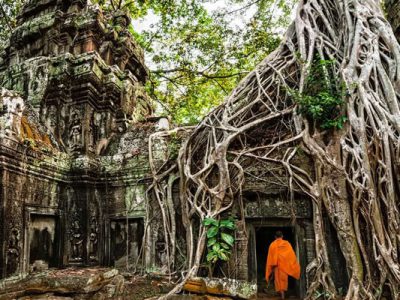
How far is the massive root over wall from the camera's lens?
4.06m

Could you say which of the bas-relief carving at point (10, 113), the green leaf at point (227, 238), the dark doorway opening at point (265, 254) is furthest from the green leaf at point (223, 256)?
the bas-relief carving at point (10, 113)

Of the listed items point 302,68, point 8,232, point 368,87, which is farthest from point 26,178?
point 368,87

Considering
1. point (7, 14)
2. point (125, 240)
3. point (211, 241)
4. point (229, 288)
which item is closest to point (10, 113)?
point (125, 240)

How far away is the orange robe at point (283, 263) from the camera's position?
4520 mm

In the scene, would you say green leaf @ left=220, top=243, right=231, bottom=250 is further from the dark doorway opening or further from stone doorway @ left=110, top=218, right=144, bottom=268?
stone doorway @ left=110, top=218, right=144, bottom=268

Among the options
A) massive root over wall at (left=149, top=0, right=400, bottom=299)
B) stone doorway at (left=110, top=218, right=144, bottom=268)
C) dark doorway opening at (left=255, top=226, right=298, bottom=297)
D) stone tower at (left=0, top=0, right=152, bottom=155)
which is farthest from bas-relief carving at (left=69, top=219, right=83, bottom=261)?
dark doorway opening at (left=255, top=226, right=298, bottom=297)

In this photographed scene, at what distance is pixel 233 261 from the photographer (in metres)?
4.48

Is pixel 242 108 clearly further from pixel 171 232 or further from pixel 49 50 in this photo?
pixel 49 50

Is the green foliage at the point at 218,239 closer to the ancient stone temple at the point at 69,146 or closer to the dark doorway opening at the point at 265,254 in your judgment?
the dark doorway opening at the point at 265,254

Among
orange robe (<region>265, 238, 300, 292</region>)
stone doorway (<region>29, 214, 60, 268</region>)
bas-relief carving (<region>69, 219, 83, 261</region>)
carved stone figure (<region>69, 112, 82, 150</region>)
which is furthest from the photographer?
carved stone figure (<region>69, 112, 82, 150</region>)

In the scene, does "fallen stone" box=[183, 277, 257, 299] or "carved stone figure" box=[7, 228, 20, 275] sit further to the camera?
"carved stone figure" box=[7, 228, 20, 275]

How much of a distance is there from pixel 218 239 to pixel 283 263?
40.4 inches

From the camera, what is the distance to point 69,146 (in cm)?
605

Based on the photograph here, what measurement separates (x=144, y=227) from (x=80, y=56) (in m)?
3.61
